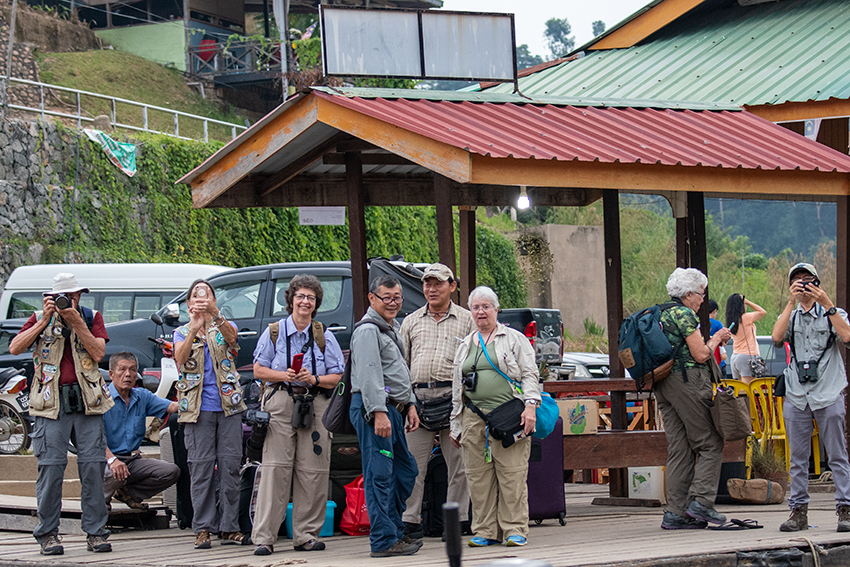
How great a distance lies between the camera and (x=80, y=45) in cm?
3484

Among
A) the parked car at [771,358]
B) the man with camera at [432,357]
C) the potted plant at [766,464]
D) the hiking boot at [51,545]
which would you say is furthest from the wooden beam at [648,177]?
the parked car at [771,358]

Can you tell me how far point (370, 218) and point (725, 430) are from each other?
1903 cm

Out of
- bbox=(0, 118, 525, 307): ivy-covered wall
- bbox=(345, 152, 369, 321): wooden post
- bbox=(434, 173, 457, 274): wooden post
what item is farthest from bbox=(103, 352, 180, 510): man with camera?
bbox=(0, 118, 525, 307): ivy-covered wall

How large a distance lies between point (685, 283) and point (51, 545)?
4.76 meters

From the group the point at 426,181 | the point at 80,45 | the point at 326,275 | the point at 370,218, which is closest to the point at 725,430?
the point at 426,181

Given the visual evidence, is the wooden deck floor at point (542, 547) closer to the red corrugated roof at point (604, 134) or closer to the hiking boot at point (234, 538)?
the hiking boot at point (234, 538)

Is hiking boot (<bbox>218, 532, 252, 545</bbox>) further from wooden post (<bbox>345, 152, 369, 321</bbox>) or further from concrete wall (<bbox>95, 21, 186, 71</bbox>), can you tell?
concrete wall (<bbox>95, 21, 186, 71</bbox>)

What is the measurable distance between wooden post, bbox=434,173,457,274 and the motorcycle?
22.2 feet

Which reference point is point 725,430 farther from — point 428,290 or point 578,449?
point 428,290

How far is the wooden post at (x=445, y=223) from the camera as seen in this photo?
758cm

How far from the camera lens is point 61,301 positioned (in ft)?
22.0

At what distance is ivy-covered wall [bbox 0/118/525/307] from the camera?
19.1 metres

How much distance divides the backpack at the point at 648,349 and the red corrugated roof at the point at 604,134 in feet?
4.30

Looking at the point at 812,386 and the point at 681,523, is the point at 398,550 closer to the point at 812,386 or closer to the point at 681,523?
the point at 681,523
